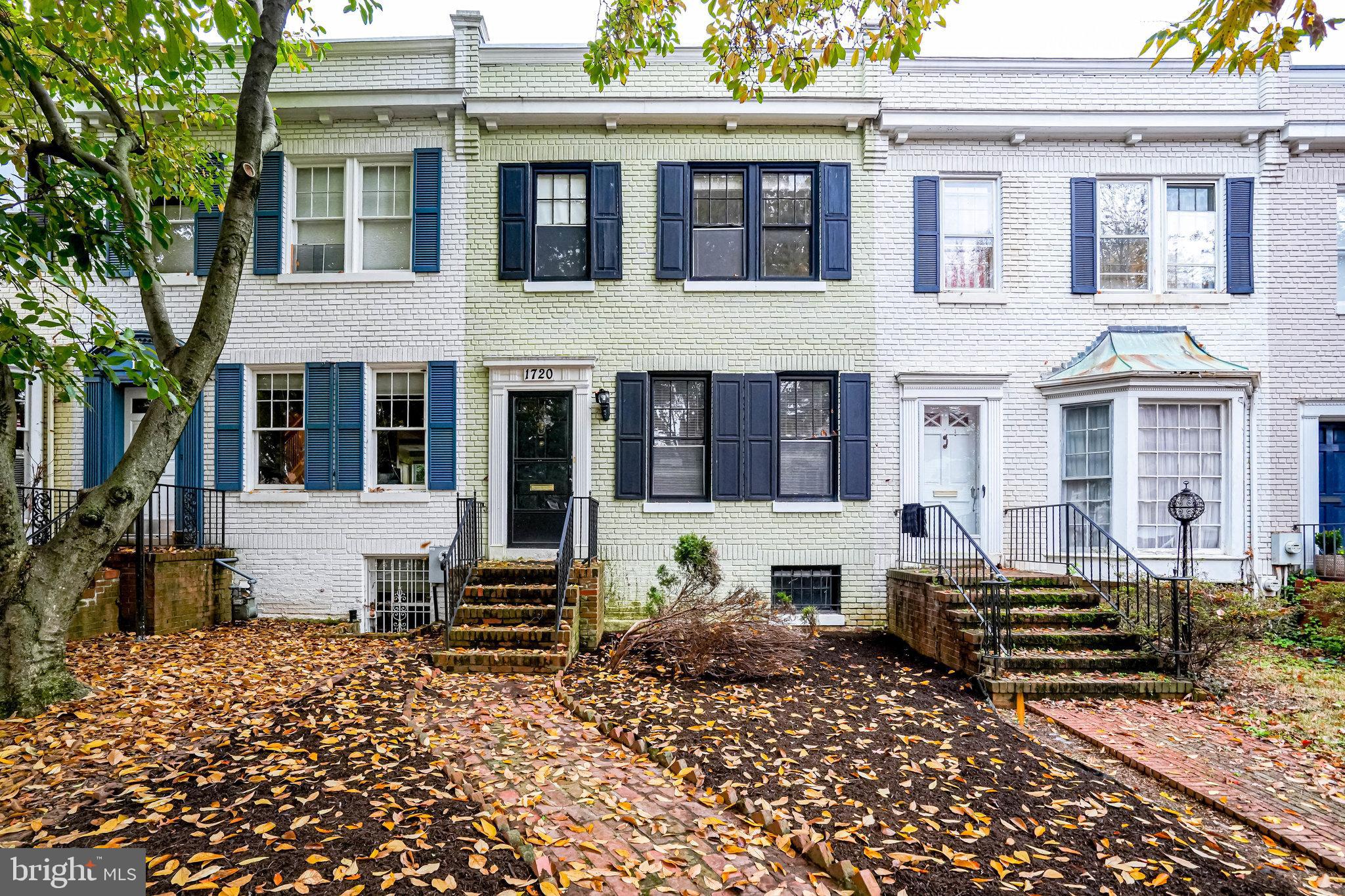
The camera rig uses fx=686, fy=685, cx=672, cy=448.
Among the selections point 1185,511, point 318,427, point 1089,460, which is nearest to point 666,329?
point 318,427

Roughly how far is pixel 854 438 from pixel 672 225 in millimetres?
3967

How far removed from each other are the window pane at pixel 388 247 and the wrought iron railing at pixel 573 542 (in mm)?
4382

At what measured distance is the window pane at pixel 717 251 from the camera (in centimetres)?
992

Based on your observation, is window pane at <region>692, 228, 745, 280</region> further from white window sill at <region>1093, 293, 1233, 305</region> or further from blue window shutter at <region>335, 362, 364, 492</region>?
white window sill at <region>1093, 293, 1233, 305</region>

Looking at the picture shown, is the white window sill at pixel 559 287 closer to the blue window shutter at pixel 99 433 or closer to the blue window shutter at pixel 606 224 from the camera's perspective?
the blue window shutter at pixel 606 224

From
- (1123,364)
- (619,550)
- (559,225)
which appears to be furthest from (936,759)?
(559,225)

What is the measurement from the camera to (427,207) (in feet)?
32.2

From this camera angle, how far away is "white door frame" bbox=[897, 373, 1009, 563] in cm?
966

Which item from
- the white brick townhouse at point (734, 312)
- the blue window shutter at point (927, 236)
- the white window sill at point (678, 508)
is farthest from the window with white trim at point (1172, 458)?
the white window sill at point (678, 508)

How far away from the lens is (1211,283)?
32.6 ft

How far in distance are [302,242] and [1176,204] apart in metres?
12.8

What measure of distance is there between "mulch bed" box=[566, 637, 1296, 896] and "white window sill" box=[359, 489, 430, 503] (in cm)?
393

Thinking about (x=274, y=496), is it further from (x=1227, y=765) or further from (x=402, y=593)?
(x=1227, y=765)

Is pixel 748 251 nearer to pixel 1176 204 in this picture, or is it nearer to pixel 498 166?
pixel 498 166
